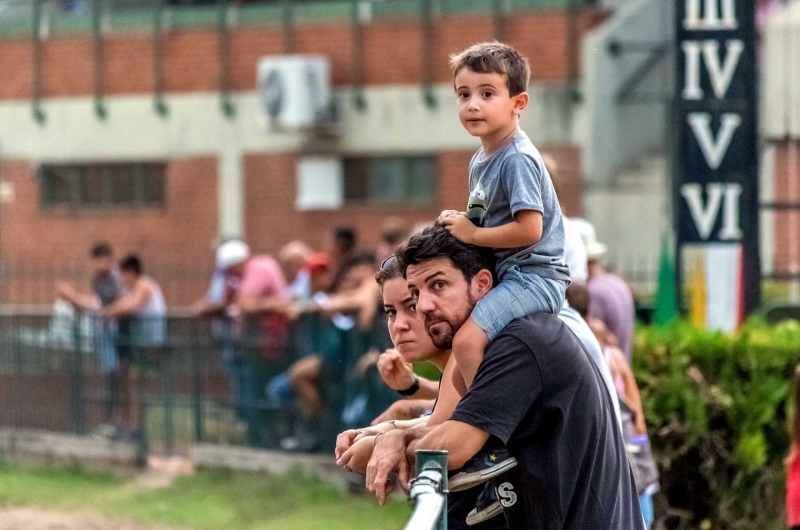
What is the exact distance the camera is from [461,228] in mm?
3529

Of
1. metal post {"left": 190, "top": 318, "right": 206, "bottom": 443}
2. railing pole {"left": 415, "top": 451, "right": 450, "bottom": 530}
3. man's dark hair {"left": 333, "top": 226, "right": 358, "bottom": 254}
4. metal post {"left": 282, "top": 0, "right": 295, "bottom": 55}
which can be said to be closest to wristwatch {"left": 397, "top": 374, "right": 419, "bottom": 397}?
railing pole {"left": 415, "top": 451, "right": 450, "bottom": 530}

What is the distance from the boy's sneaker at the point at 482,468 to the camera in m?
3.27

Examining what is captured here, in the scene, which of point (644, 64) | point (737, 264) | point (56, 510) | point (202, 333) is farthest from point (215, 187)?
point (737, 264)

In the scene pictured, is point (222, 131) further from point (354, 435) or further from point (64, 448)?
point (354, 435)

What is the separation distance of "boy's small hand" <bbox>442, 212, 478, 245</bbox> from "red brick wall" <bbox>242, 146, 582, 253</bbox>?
17050 millimetres

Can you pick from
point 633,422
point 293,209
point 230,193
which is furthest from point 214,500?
point 230,193

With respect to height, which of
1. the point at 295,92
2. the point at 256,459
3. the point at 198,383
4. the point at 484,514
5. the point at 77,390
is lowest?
the point at 256,459

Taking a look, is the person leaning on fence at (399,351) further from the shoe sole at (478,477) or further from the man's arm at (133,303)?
the man's arm at (133,303)

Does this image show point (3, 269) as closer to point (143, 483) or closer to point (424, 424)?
point (143, 483)

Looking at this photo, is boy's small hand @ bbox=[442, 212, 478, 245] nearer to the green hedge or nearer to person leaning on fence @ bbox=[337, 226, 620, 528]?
person leaning on fence @ bbox=[337, 226, 620, 528]

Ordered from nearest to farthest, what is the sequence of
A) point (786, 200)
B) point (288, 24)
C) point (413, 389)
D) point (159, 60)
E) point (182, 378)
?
point (413, 389)
point (182, 378)
point (786, 200)
point (288, 24)
point (159, 60)

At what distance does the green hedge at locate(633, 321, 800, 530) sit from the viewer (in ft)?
25.2

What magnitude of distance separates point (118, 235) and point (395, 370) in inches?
765

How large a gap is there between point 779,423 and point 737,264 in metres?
2.07
